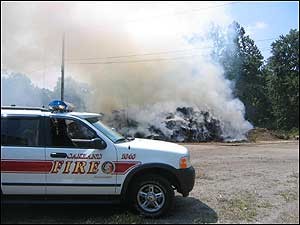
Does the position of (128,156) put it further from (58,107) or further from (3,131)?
(3,131)

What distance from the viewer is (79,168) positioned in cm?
597

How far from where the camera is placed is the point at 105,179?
598cm

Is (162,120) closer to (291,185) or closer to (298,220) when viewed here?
(291,185)

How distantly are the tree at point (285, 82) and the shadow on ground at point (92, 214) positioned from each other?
1168 centimetres

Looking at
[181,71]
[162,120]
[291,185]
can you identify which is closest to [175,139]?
[162,120]

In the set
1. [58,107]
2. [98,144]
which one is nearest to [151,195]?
[98,144]

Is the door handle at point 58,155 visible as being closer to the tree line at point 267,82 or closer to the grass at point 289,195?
the grass at point 289,195

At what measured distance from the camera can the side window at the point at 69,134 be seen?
20.0 ft

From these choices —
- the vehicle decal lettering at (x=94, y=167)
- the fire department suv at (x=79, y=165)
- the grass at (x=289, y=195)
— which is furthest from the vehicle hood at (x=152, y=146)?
the grass at (x=289, y=195)

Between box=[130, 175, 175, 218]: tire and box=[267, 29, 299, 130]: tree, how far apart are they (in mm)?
11940

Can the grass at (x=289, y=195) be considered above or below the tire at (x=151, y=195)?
below

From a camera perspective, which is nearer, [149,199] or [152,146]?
[149,199]

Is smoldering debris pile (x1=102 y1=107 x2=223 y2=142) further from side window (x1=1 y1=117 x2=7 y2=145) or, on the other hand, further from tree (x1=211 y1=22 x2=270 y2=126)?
side window (x1=1 y1=117 x2=7 y2=145)

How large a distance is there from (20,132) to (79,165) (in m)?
1.02
